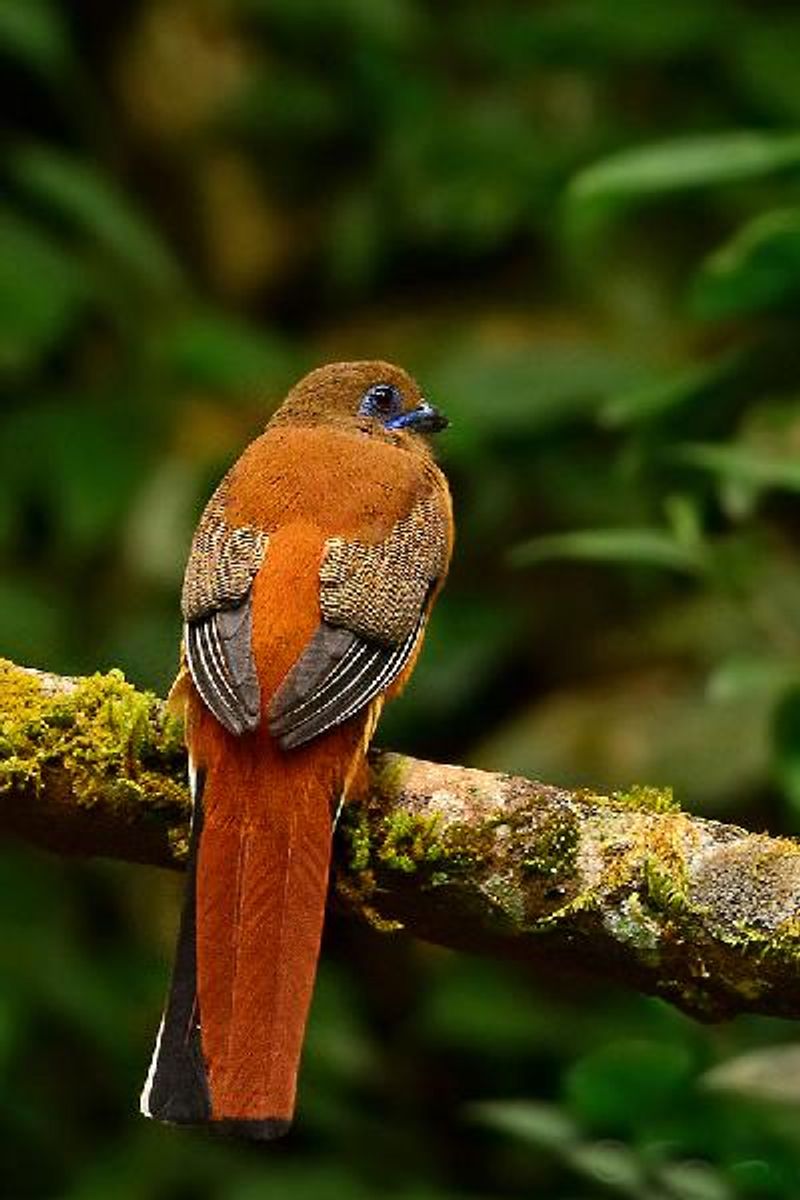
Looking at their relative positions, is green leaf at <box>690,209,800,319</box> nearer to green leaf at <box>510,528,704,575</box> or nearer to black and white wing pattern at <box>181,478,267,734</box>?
green leaf at <box>510,528,704,575</box>

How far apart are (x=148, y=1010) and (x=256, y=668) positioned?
2.08m

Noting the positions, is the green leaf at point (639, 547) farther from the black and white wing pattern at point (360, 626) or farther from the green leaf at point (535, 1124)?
the green leaf at point (535, 1124)

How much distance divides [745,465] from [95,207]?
228cm

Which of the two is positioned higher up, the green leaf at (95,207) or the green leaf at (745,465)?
the green leaf at (95,207)

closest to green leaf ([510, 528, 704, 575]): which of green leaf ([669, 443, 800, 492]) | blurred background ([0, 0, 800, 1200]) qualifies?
blurred background ([0, 0, 800, 1200])

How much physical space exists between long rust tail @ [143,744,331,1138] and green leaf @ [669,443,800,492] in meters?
1.10

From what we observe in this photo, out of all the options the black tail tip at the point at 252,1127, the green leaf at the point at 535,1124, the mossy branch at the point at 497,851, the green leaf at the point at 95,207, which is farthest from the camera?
the green leaf at the point at 95,207

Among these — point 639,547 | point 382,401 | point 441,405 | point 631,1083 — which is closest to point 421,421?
point 382,401

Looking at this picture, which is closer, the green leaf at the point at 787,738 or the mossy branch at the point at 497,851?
the mossy branch at the point at 497,851

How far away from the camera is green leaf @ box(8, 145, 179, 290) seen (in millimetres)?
5297

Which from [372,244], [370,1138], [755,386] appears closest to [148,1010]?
[370,1138]

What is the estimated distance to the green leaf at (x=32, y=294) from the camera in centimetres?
513

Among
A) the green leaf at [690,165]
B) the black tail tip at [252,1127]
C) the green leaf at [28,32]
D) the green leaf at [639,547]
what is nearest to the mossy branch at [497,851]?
the black tail tip at [252,1127]

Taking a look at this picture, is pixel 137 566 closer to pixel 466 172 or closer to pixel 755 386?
pixel 466 172
